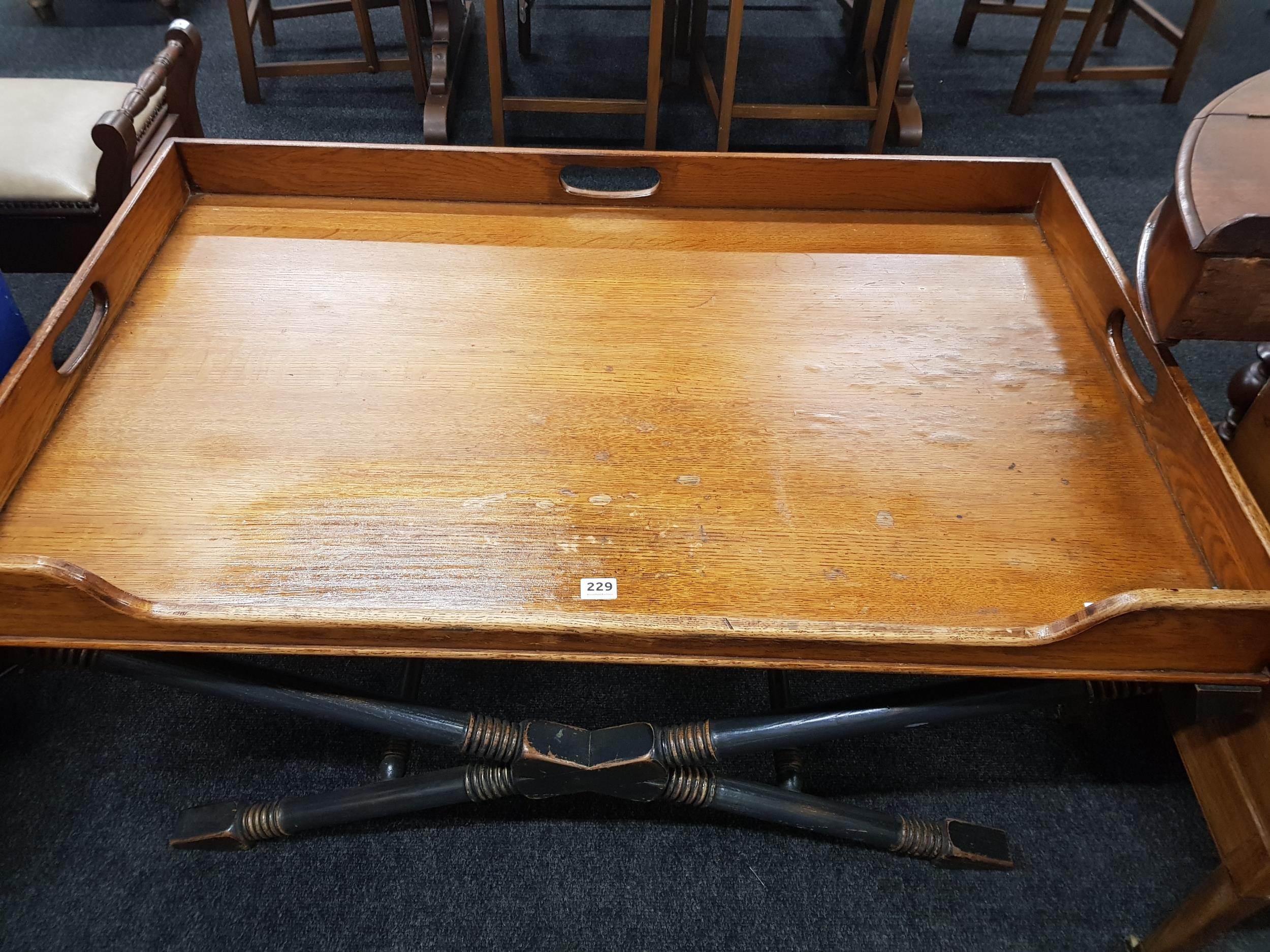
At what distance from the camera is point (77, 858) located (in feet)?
4.02

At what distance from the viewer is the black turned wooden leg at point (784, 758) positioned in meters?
1.24

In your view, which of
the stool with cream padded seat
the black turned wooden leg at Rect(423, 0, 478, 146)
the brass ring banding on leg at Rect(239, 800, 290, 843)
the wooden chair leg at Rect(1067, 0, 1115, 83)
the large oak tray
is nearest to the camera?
the large oak tray

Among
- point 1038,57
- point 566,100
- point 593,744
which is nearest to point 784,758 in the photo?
point 593,744

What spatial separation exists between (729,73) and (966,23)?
1.37 meters

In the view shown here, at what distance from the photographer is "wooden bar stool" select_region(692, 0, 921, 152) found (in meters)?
2.26

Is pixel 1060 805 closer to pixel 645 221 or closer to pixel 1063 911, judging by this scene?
pixel 1063 911

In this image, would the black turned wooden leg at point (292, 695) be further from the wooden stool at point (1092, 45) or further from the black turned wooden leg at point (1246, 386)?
the wooden stool at point (1092, 45)

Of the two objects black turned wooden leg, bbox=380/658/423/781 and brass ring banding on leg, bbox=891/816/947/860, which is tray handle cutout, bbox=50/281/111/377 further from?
brass ring banding on leg, bbox=891/816/947/860

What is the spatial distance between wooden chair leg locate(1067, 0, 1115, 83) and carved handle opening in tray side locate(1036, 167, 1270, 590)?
193 centimetres

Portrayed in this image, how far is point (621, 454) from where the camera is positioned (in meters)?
1.00

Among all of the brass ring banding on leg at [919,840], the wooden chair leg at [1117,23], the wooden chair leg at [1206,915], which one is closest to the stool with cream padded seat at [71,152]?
the brass ring banding on leg at [919,840]

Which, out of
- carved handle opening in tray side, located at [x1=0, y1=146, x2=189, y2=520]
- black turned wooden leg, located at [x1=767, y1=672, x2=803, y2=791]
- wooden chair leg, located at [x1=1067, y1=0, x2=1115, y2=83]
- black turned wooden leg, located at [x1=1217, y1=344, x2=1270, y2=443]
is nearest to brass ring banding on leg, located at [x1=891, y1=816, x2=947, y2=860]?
black turned wooden leg, located at [x1=767, y1=672, x2=803, y2=791]

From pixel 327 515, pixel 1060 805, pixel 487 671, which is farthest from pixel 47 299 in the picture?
pixel 1060 805

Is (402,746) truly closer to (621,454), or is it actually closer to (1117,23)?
(621,454)
